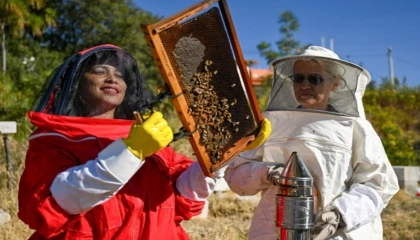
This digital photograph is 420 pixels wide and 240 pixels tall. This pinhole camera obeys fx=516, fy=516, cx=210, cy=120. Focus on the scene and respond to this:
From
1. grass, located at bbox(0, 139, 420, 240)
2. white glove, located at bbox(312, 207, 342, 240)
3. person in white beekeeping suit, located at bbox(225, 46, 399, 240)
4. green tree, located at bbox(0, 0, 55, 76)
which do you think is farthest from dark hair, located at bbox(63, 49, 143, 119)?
green tree, located at bbox(0, 0, 55, 76)

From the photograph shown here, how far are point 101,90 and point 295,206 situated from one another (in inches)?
39.2

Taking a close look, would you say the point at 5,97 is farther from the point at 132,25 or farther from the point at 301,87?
the point at 132,25

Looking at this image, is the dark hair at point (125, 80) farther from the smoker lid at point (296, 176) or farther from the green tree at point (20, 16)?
the green tree at point (20, 16)

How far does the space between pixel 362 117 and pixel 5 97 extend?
797 centimetres

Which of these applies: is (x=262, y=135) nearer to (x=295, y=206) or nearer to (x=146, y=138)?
(x=295, y=206)

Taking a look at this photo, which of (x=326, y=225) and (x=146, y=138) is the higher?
(x=146, y=138)

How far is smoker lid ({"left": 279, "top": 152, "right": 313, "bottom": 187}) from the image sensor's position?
7.24ft

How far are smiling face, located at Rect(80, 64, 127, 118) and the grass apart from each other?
A: 113 inches

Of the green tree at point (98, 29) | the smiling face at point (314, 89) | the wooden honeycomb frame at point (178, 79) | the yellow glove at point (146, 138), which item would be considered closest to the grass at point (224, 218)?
the smiling face at point (314, 89)

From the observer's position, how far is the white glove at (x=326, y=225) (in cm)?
252

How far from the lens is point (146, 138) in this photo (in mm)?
1912

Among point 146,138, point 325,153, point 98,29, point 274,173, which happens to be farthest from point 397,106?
point 146,138

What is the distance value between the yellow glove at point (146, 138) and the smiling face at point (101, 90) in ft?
1.42

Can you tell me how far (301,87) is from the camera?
115 inches
